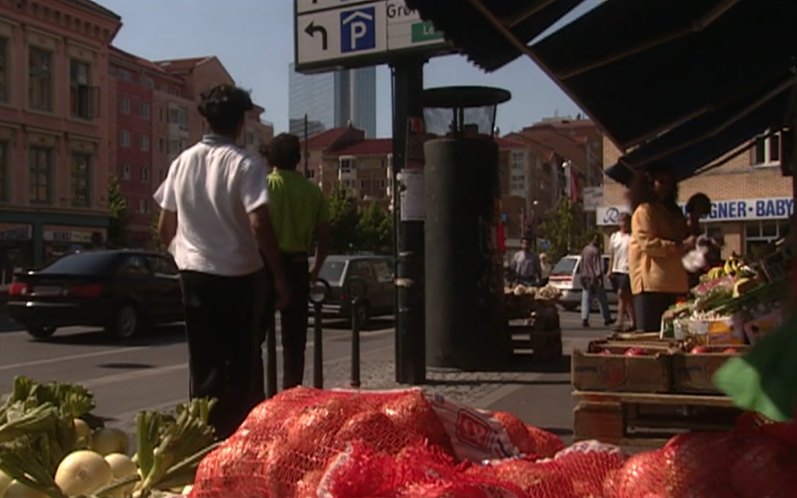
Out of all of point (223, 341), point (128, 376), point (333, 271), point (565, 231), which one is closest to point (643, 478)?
point (223, 341)

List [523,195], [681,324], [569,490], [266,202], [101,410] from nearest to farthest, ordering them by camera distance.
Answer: [569,490] < [266,202] < [681,324] < [101,410] < [523,195]

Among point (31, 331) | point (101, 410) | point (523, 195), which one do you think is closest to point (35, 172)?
point (31, 331)

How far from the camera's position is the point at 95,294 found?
1536 cm

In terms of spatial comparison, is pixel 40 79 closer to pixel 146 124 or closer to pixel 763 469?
pixel 146 124

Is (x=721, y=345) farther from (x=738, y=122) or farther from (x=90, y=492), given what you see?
(x=90, y=492)

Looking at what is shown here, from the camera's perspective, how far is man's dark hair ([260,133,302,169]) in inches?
251

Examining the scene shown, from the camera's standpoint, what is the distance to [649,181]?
6688mm

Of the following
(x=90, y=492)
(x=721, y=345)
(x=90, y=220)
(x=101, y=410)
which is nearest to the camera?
(x=90, y=492)

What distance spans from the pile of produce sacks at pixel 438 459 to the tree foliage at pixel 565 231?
60843 millimetres

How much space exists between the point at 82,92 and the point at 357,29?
40535mm

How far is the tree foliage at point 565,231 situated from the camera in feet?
212

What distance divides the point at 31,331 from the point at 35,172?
1174 inches

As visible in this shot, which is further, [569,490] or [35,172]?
[35,172]

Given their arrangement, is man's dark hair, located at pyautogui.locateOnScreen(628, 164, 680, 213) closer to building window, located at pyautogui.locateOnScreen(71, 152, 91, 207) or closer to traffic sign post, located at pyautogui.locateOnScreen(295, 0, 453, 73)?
traffic sign post, located at pyautogui.locateOnScreen(295, 0, 453, 73)
